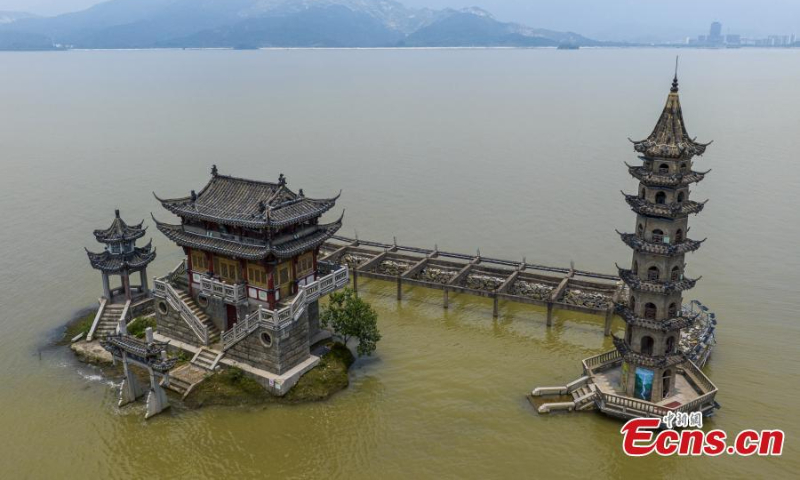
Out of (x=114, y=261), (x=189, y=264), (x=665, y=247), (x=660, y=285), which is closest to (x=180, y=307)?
(x=189, y=264)

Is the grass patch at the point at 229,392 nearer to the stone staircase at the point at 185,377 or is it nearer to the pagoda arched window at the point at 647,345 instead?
the stone staircase at the point at 185,377

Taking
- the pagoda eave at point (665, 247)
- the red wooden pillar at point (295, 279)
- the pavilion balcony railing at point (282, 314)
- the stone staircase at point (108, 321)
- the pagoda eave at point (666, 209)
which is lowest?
the stone staircase at point (108, 321)

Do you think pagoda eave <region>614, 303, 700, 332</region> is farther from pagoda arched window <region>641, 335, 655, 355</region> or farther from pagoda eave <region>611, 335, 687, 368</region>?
pagoda eave <region>611, 335, 687, 368</region>

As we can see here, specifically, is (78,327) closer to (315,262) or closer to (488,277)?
(315,262)

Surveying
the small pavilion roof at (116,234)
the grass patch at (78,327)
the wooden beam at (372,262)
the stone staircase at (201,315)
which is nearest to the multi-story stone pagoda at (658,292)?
the stone staircase at (201,315)


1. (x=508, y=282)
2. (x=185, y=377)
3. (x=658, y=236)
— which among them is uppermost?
(x=658, y=236)
